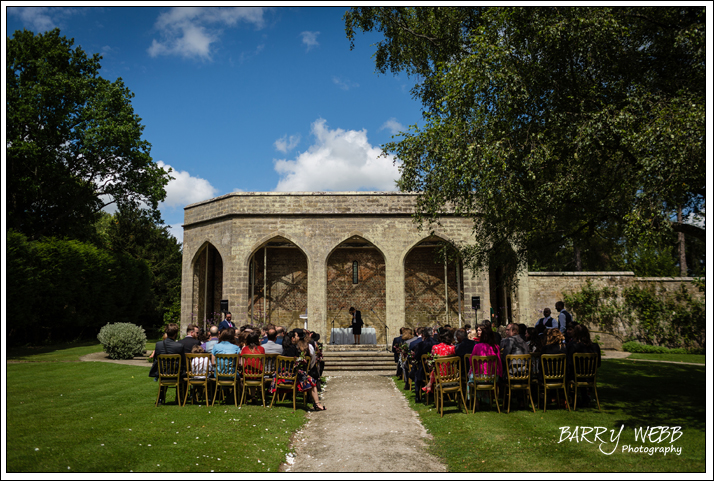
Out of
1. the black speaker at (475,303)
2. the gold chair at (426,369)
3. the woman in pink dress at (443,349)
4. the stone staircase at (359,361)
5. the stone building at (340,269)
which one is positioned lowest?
the stone staircase at (359,361)

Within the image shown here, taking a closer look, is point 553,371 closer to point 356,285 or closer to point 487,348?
point 487,348

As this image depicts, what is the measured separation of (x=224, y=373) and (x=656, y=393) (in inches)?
290

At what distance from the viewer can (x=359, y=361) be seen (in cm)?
1338

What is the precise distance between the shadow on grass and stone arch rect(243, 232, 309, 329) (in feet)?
35.0

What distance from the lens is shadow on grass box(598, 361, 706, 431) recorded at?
641cm

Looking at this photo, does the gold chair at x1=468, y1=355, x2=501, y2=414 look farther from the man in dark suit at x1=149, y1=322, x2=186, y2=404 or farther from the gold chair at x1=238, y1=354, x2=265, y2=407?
the man in dark suit at x1=149, y1=322, x2=186, y2=404

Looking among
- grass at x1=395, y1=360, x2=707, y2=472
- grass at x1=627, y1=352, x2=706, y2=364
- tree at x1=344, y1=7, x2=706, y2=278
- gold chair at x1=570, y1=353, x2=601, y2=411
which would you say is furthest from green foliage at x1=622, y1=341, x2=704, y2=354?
gold chair at x1=570, y1=353, x2=601, y2=411

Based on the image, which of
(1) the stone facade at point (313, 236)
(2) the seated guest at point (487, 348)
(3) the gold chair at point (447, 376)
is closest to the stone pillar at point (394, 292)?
(1) the stone facade at point (313, 236)

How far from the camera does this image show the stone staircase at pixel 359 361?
13.0 m

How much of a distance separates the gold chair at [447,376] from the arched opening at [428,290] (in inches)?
421

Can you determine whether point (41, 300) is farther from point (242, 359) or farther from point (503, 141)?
point (503, 141)

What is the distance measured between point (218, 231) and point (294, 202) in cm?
300

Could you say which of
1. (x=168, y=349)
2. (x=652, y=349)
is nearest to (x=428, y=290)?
(x=652, y=349)

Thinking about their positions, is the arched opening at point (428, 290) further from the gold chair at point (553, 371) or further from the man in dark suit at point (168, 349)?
the man in dark suit at point (168, 349)
